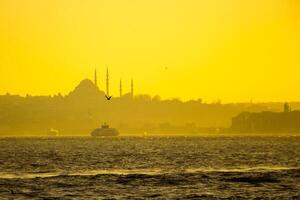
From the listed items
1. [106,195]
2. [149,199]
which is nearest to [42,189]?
[106,195]

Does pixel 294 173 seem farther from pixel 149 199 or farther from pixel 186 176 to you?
pixel 149 199

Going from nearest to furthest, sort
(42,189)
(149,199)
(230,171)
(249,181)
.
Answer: (149,199)
(42,189)
(249,181)
(230,171)

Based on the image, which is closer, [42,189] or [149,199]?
[149,199]

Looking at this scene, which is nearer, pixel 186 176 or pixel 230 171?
pixel 186 176

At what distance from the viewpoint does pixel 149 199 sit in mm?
73375

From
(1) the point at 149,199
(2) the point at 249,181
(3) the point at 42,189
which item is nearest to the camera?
(1) the point at 149,199

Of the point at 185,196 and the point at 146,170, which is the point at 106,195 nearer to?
the point at 185,196

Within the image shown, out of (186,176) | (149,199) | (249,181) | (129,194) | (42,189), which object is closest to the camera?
(149,199)

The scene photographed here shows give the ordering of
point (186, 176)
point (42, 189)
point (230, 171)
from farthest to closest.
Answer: point (230, 171) < point (186, 176) < point (42, 189)

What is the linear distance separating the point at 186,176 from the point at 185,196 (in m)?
27.7

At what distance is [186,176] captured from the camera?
104 metres

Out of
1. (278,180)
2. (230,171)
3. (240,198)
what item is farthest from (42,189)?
(230,171)

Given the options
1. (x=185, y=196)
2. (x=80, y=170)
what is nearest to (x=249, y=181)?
(x=185, y=196)

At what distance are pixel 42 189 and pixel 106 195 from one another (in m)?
10.1
